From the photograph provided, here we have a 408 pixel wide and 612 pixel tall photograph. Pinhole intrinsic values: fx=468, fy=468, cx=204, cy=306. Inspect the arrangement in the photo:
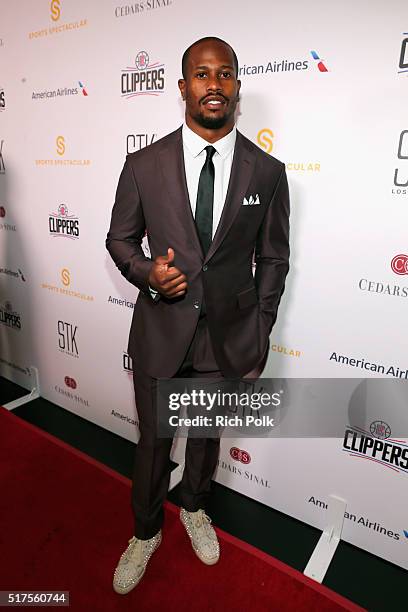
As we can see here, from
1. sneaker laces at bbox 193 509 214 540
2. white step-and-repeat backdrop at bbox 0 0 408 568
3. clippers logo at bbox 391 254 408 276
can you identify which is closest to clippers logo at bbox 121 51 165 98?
white step-and-repeat backdrop at bbox 0 0 408 568

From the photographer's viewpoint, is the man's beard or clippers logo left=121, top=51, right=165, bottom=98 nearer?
the man's beard

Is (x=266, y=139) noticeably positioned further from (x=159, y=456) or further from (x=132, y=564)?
(x=132, y=564)

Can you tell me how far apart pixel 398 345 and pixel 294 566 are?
112cm

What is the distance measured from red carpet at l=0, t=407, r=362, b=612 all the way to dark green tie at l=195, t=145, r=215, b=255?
1406mm

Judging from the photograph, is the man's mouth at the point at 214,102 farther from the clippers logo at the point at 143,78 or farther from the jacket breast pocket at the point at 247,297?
the clippers logo at the point at 143,78

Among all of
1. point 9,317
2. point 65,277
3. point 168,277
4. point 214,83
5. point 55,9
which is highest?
point 55,9

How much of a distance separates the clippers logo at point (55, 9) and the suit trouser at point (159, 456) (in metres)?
1.94

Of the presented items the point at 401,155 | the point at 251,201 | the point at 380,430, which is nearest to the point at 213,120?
the point at 251,201

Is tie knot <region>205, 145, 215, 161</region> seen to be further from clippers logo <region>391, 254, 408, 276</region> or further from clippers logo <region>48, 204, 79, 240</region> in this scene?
clippers logo <region>48, 204, 79, 240</region>

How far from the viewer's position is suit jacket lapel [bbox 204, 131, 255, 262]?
161 cm

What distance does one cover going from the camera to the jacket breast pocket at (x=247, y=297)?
1737mm

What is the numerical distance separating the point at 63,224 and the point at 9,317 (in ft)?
3.50

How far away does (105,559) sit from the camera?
2076mm

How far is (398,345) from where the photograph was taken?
75.1 inches
